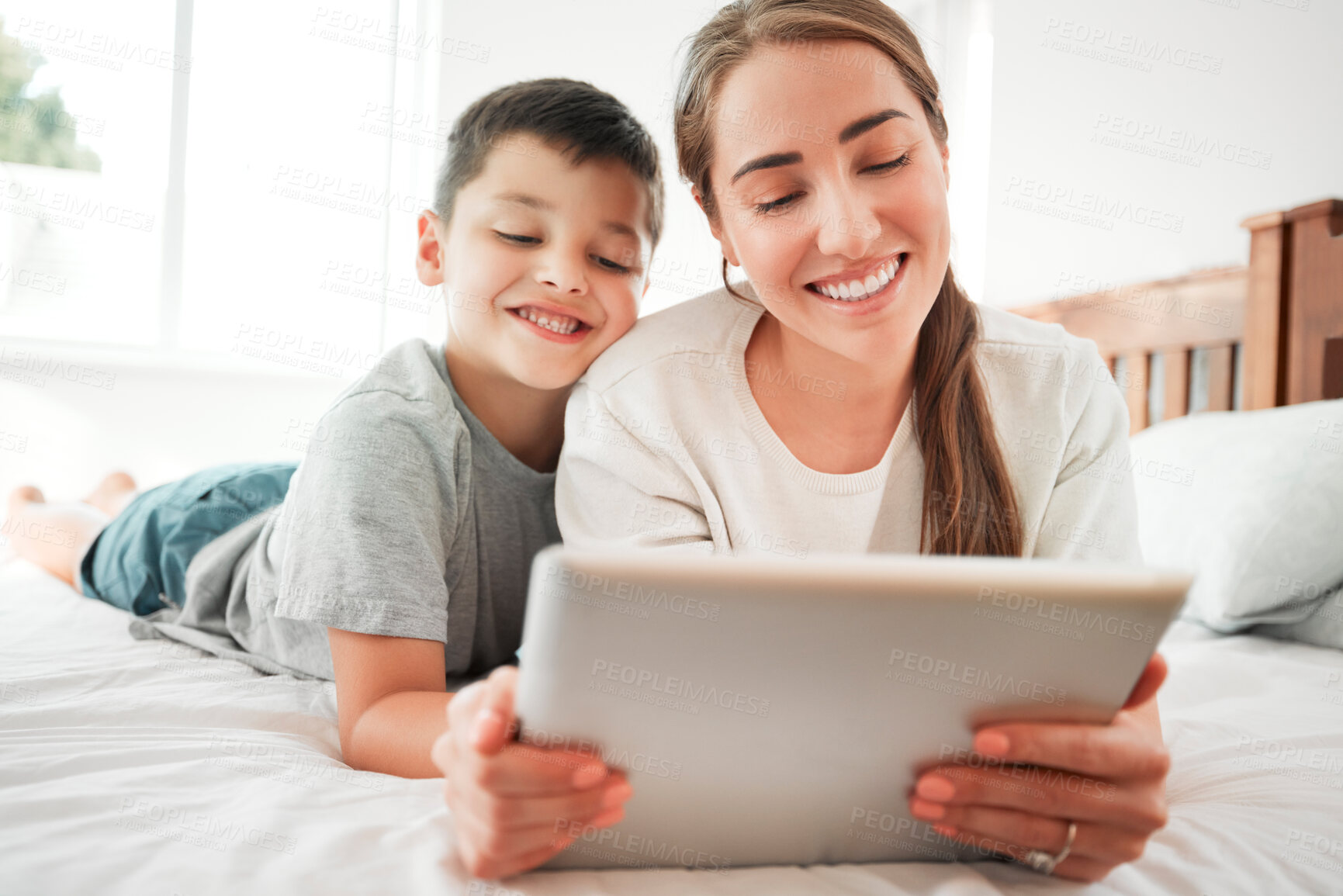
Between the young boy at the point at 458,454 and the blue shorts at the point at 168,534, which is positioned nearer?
the young boy at the point at 458,454

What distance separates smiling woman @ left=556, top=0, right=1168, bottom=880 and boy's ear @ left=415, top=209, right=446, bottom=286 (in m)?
0.36

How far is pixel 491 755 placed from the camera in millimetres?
504

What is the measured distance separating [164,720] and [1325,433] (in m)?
1.54

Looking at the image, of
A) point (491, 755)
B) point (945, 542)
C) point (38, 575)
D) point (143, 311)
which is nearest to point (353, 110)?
point (143, 311)

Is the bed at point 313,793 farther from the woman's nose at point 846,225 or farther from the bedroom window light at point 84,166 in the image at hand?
the bedroom window light at point 84,166

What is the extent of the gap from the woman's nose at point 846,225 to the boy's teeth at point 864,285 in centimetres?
4

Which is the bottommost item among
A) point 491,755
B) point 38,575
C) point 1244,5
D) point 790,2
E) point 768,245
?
point 38,575

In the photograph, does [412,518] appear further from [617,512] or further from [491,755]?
A: [491,755]

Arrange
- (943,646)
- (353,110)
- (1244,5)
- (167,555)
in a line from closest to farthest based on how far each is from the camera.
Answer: (943,646)
(167,555)
(1244,5)
(353,110)

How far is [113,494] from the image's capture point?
85.9 inches

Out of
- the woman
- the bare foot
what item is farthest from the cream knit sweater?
the bare foot

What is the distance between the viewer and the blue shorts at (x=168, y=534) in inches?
56.6

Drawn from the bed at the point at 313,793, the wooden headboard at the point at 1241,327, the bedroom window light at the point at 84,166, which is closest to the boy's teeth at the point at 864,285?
the bed at the point at 313,793

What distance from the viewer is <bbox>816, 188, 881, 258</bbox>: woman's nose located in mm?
872
